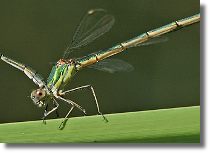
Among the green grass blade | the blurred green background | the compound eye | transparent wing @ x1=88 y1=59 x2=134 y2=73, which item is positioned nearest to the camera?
the green grass blade

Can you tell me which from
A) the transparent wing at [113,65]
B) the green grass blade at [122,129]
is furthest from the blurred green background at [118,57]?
the green grass blade at [122,129]

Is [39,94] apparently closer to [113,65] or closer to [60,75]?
[60,75]

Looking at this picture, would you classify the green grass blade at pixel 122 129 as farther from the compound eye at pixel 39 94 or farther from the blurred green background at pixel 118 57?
the blurred green background at pixel 118 57

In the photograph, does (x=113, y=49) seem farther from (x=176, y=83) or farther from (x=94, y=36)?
(x=176, y=83)

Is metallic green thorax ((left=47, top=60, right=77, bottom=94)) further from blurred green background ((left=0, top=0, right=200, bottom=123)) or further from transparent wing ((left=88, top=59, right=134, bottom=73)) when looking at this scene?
blurred green background ((left=0, top=0, right=200, bottom=123))

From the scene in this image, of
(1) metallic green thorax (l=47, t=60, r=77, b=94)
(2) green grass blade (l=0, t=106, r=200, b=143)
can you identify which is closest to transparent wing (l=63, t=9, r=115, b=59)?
(1) metallic green thorax (l=47, t=60, r=77, b=94)

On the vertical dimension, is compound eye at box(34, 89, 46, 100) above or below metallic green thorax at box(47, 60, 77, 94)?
below
